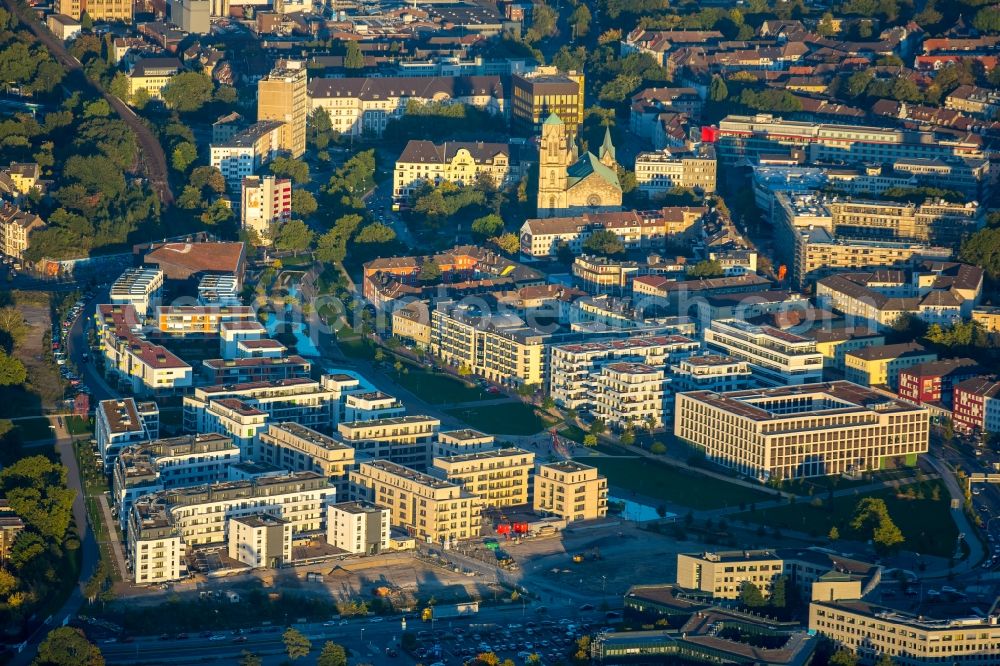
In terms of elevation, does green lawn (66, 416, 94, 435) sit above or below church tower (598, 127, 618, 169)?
below


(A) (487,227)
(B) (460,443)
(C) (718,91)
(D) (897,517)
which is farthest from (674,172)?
(D) (897,517)

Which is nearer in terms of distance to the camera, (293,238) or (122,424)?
(122,424)

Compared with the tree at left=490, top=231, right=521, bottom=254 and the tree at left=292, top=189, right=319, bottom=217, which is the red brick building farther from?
the tree at left=292, top=189, right=319, bottom=217

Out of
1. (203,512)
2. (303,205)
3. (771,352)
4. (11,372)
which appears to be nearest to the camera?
(203,512)

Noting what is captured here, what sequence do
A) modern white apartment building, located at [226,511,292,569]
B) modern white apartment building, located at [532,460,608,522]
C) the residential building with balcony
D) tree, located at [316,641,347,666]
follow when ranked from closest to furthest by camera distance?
tree, located at [316,641,347,666] → modern white apartment building, located at [226,511,292,569] → modern white apartment building, located at [532,460,608,522] → the residential building with balcony

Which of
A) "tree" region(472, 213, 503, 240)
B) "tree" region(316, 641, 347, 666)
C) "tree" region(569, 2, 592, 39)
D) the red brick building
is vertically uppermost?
"tree" region(569, 2, 592, 39)

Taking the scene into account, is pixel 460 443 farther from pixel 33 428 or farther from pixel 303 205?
pixel 303 205

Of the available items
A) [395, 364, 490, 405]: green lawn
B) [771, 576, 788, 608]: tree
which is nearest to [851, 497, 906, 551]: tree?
[771, 576, 788, 608]: tree
